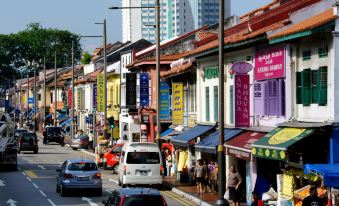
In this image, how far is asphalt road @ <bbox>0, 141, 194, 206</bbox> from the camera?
113ft

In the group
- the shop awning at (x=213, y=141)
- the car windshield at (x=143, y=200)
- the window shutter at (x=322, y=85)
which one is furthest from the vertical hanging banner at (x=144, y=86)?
the car windshield at (x=143, y=200)

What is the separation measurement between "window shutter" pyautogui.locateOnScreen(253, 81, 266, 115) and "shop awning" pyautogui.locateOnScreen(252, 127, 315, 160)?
287 cm

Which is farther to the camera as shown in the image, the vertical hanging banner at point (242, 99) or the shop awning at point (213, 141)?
the shop awning at point (213, 141)

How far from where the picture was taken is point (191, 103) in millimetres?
48219

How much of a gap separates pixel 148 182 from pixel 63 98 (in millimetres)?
79804

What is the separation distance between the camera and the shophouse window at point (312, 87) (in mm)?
26359

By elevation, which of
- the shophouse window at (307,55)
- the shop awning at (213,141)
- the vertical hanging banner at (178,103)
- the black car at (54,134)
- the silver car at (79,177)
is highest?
the shophouse window at (307,55)

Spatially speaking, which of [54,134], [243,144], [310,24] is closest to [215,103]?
[243,144]

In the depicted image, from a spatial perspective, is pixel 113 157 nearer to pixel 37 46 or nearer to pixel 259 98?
pixel 259 98

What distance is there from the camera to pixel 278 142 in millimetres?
27250

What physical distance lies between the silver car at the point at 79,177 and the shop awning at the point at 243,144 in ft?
19.8

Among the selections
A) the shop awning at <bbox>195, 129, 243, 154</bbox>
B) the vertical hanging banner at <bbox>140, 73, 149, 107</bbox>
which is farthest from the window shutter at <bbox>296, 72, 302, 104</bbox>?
the vertical hanging banner at <bbox>140, 73, 149, 107</bbox>

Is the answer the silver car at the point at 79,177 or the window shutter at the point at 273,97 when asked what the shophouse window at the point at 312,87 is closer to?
the window shutter at the point at 273,97

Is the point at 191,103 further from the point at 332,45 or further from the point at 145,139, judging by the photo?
the point at 332,45
